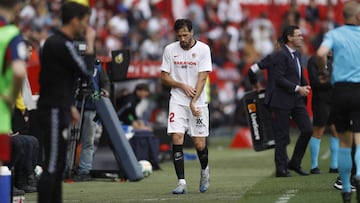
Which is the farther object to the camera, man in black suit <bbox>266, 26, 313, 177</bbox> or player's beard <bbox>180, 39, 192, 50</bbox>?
man in black suit <bbox>266, 26, 313, 177</bbox>

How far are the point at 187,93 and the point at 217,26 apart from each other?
64.8ft

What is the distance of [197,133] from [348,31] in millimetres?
2912

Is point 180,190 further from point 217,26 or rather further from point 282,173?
point 217,26

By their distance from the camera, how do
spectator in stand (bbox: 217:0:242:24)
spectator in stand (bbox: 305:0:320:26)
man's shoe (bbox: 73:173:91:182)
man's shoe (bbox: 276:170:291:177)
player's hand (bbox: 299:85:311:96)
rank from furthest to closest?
1. spectator in stand (bbox: 217:0:242:24)
2. spectator in stand (bbox: 305:0:320:26)
3. man's shoe (bbox: 73:173:91:182)
4. man's shoe (bbox: 276:170:291:177)
5. player's hand (bbox: 299:85:311:96)

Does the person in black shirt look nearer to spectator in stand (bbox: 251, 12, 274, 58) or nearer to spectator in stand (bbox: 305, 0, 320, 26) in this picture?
spectator in stand (bbox: 251, 12, 274, 58)

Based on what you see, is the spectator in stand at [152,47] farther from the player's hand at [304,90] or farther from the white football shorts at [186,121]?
the white football shorts at [186,121]

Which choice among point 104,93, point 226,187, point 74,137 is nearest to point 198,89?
point 226,187

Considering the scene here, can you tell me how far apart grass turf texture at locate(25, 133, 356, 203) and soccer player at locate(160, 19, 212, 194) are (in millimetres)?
538

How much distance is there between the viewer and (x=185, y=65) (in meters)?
13.6

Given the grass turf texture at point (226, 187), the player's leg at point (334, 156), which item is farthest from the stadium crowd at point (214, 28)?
the player's leg at point (334, 156)

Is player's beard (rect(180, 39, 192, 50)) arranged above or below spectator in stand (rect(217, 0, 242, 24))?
above

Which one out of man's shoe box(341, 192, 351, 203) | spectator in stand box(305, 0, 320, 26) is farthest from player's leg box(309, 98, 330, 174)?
spectator in stand box(305, 0, 320, 26)

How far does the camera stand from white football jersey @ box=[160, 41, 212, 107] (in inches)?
535

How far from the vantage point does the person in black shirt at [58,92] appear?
970 centimetres
